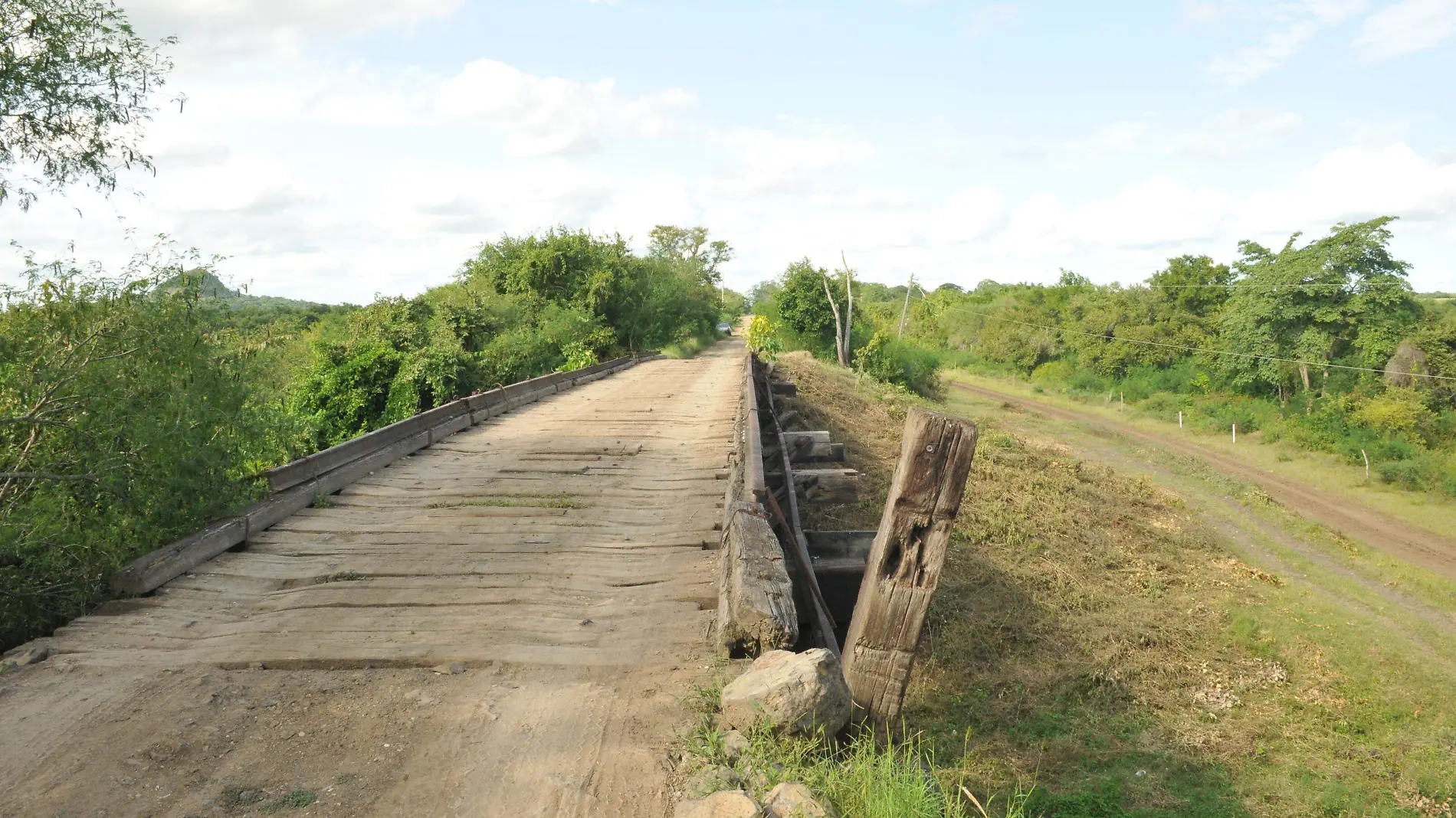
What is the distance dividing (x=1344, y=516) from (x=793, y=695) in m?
27.6

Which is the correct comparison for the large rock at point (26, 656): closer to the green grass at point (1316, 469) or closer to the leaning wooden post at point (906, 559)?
the leaning wooden post at point (906, 559)

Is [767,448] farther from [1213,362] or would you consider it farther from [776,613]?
[1213,362]

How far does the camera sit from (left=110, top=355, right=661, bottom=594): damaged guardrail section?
4984 mm

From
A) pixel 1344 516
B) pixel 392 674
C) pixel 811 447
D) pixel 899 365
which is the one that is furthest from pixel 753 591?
pixel 899 365

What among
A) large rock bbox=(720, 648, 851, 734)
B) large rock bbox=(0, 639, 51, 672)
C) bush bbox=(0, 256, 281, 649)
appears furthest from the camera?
bush bbox=(0, 256, 281, 649)

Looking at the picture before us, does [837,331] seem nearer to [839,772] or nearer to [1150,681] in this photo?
[1150,681]

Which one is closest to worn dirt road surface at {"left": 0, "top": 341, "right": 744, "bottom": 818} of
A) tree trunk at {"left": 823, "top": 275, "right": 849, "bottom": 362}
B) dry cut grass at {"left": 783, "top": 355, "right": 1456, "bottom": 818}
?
dry cut grass at {"left": 783, "top": 355, "right": 1456, "bottom": 818}

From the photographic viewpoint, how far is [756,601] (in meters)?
3.90

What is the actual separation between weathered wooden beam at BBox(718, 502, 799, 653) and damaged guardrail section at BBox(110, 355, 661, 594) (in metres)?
3.06

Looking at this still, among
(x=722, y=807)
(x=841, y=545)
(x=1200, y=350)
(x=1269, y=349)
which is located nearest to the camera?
(x=722, y=807)

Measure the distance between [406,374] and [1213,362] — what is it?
34.0m

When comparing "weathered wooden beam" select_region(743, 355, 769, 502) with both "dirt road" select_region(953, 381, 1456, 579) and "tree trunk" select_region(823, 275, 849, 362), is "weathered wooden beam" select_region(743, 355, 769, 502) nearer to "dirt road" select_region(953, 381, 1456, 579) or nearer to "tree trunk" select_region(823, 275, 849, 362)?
"dirt road" select_region(953, 381, 1456, 579)

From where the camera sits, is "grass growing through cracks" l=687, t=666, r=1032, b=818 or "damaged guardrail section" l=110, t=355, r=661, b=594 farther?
"damaged guardrail section" l=110, t=355, r=661, b=594

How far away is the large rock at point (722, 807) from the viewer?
2.73m
